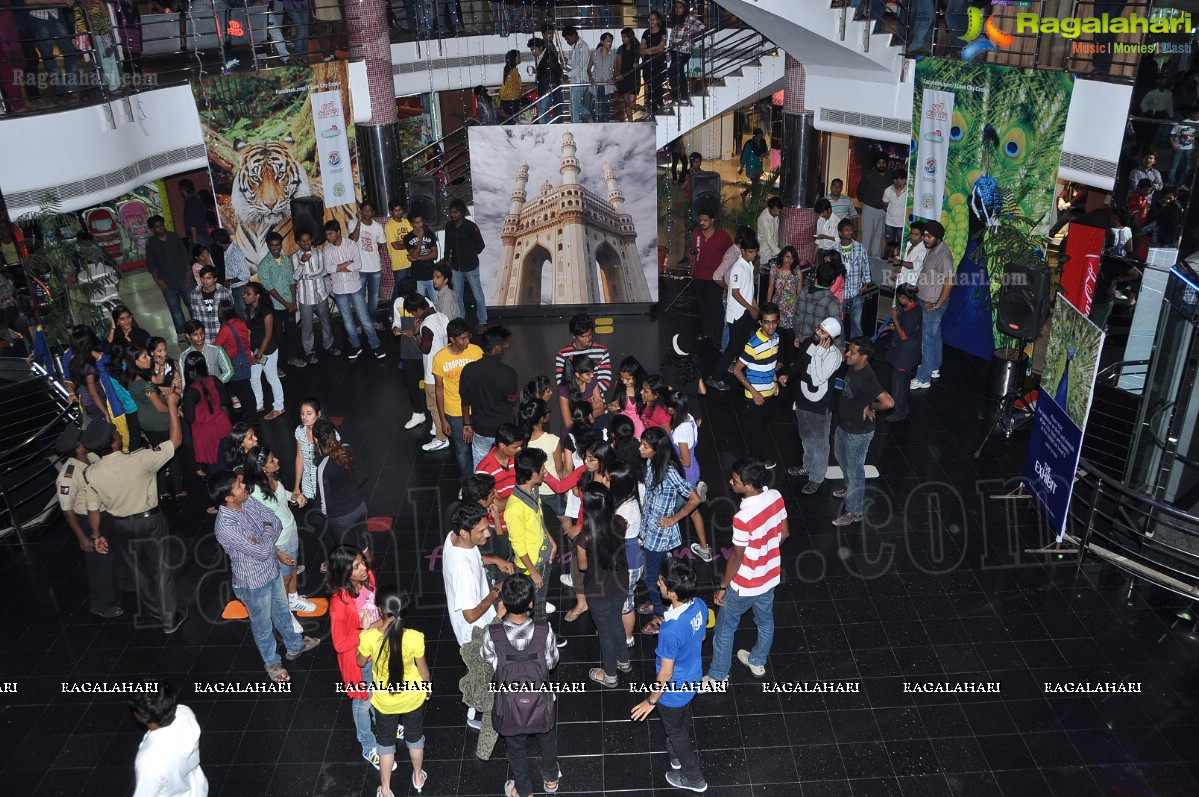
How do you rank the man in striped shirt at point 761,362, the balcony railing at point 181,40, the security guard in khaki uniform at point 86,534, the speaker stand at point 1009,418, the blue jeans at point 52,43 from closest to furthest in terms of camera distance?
the security guard in khaki uniform at point 86,534 → the man in striped shirt at point 761,362 → the speaker stand at point 1009,418 → the balcony railing at point 181,40 → the blue jeans at point 52,43

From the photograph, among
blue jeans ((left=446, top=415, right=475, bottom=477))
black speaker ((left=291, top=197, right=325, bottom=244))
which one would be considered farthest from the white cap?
black speaker ((left=291, top=197, right=325, bottom=244))

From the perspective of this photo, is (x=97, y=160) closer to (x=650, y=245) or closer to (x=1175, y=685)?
(x=650, y=245)

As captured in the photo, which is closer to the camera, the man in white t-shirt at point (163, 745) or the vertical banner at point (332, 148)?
the man in white t-shirt at point (163, 745)

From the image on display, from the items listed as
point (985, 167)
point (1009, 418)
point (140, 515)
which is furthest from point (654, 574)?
point (985, 167)

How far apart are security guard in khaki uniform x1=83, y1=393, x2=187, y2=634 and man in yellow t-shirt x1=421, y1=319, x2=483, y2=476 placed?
2140 mm

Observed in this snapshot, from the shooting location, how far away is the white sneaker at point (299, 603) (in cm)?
667

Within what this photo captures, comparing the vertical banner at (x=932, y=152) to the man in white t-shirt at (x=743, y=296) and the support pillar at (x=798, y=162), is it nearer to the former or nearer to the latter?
the support pillar at (x=798, y=162)

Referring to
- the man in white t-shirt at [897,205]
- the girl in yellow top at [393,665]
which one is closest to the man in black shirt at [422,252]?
the man in white t-shirt at [897,205]

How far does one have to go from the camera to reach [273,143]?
11.8 meters

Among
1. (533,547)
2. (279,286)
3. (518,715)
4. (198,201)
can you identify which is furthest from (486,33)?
(518,715)

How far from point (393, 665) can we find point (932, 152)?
9.07 metres

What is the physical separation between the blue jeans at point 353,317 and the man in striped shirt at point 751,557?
6828mm

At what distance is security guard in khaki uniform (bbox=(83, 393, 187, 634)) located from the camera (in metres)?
6.22

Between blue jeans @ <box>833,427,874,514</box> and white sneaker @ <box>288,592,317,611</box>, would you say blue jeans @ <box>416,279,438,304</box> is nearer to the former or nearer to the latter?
white sneaker @ <box>288,592,317,611</box>
